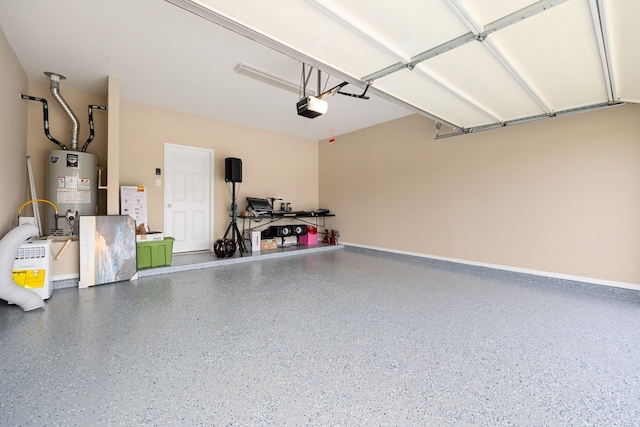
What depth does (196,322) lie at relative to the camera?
2.52m

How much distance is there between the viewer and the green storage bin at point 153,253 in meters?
4.25

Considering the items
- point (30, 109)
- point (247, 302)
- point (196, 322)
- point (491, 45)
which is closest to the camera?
point (491, 45)

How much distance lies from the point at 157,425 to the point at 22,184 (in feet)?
14.6

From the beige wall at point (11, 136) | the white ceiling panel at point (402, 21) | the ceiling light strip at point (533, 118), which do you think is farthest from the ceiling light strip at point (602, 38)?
the beige wall at point (11, 136)

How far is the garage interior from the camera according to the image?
1606 mm

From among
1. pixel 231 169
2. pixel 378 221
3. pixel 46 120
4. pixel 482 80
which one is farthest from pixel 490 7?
pixel 46 120

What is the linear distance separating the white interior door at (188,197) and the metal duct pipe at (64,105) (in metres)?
1.34

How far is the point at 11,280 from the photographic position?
264 cm

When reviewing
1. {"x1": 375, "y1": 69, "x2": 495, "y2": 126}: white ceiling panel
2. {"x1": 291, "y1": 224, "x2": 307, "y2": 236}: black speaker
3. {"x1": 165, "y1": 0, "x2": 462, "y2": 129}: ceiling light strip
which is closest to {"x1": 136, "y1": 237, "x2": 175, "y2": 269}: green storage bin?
{"x1": 291, "y1": 224, "x2": 307, "y2": 236}: black speaker

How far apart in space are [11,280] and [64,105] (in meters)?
2.78

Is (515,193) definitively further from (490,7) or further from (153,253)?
(153,253)

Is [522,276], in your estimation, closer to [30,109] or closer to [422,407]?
[422,407]

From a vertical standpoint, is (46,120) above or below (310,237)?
above

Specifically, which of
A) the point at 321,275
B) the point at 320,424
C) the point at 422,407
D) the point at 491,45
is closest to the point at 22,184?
the point at 321,275
